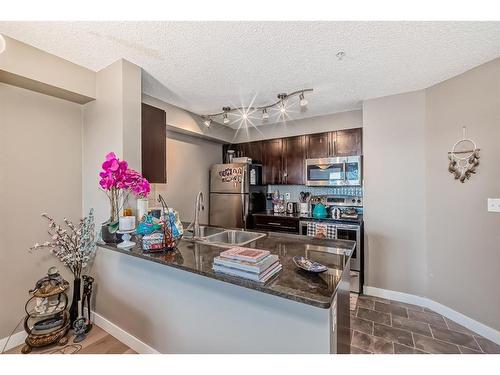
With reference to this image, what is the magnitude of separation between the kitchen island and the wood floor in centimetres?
13

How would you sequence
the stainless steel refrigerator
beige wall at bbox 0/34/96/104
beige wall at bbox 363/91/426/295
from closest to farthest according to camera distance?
beige wall at bbox 0/34/96/104 < beige wall at bbox 363/91/426/295 < the stainless steel refrigerator

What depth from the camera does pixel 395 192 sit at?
2.69 metres

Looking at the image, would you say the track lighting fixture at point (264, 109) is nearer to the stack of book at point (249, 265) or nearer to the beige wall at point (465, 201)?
the beige wall at point (465, 201)

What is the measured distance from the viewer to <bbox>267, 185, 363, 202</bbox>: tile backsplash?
3.40 meters

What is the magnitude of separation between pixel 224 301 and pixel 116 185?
1.19 meters

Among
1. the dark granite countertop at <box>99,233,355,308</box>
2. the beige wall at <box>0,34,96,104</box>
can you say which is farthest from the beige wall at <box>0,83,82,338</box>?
the dark granite countertop at <box>99,233,355,308</box>

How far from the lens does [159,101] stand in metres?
2.85

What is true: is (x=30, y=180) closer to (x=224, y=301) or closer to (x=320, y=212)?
(x=224, y=301)

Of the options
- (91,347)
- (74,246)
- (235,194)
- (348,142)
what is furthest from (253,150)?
(91,347)

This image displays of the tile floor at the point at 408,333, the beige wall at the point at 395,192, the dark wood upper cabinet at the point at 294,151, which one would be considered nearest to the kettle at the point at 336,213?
the beige wall at the point at 395,192

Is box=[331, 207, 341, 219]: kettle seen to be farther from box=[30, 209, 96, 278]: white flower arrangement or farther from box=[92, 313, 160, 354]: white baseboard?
box=[30, 209, 96, 278]: white flower arrangement

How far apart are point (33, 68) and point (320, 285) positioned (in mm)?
2603

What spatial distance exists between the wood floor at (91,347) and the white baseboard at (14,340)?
0.04 meters

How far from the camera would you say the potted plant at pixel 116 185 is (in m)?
1.70
